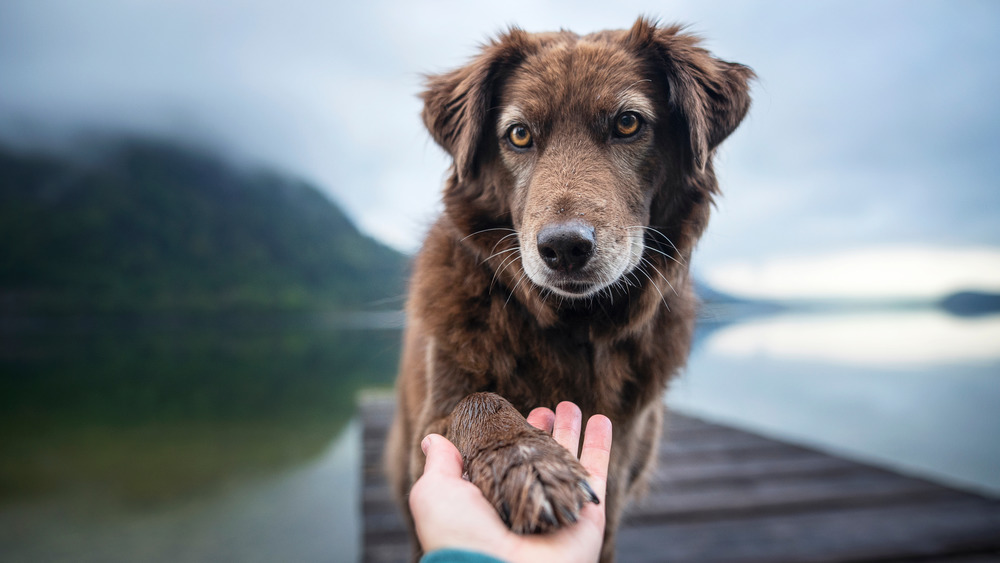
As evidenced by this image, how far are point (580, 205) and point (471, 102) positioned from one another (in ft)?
2.37

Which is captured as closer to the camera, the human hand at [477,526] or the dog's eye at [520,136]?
the human hand at [477,526]

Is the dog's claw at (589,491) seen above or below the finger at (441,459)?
above

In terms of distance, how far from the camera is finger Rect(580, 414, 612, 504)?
4.70ft

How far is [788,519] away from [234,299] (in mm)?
73975

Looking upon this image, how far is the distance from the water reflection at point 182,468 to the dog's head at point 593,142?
1.52 meters

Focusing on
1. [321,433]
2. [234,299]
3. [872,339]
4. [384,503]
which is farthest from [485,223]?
[234,299]

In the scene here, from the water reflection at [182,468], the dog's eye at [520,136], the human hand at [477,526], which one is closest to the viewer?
the human hand at [477,526]

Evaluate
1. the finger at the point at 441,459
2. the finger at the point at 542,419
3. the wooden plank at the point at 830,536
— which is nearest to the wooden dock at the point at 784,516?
the wooden plank at the point at 830,536

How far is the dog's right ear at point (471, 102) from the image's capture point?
2.05 metres

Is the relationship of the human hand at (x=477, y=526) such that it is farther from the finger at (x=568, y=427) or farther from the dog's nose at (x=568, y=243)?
the dog's nose at (x=568, y=243)

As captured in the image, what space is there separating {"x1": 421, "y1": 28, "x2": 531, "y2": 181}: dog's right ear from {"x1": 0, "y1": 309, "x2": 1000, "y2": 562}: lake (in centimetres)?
114

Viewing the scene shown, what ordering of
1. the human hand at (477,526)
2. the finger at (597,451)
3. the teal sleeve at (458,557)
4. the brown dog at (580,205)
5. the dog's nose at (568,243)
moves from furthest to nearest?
the brown dog at (580,205)
the dog's nose at (568,243)
the finger at (597,451)
the human hand at (477,526)
the teal sleeve at (458,557)

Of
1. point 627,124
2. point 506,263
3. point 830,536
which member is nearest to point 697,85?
point 627,124

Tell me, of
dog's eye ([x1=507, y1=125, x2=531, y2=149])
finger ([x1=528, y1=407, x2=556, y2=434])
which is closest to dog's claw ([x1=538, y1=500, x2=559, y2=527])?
finger ([x1=528, y1=407, x2=556, y2=434])
